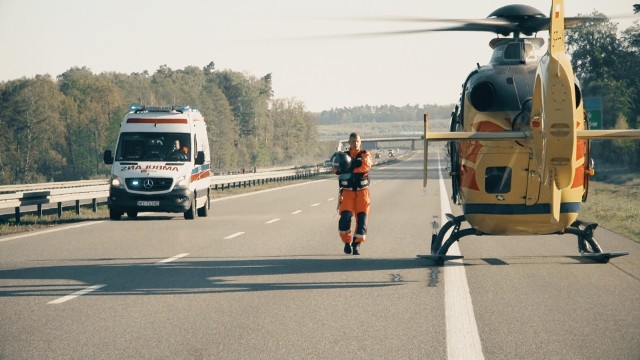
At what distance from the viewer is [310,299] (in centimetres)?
1059

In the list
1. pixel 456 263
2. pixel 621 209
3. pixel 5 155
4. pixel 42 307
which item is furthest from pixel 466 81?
pixel 5 155

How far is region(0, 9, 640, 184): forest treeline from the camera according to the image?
9019 cm

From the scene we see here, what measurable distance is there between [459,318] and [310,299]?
6.47ft

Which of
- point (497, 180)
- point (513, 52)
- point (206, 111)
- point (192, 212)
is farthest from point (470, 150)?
point (206, 111)

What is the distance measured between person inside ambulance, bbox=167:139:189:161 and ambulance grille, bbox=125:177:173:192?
0.97m

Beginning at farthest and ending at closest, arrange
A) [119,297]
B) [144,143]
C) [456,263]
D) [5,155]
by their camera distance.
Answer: [5,155] → [144,143] → [456,263] → [119,297]

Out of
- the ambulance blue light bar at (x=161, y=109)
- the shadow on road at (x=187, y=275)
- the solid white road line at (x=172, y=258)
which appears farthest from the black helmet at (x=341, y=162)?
the ambulance blue light bar at (x=161, y=109)

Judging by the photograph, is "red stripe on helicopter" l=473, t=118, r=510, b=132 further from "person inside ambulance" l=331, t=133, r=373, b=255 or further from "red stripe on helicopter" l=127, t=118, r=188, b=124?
"red stripe on helicopter" l=127, t=118, r=188, b=124

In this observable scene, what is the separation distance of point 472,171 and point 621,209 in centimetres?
1773

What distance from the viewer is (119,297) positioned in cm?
1081

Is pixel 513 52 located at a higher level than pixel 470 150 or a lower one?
higher

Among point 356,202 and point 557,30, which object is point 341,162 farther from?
point 557,30

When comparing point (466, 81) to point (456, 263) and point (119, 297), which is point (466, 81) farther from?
point (119, 297)

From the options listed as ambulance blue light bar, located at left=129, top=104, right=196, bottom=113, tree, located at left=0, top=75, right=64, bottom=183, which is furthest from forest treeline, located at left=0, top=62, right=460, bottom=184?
ambulance blue light bar, located at left=129, top=104, right=196, bottom=113
